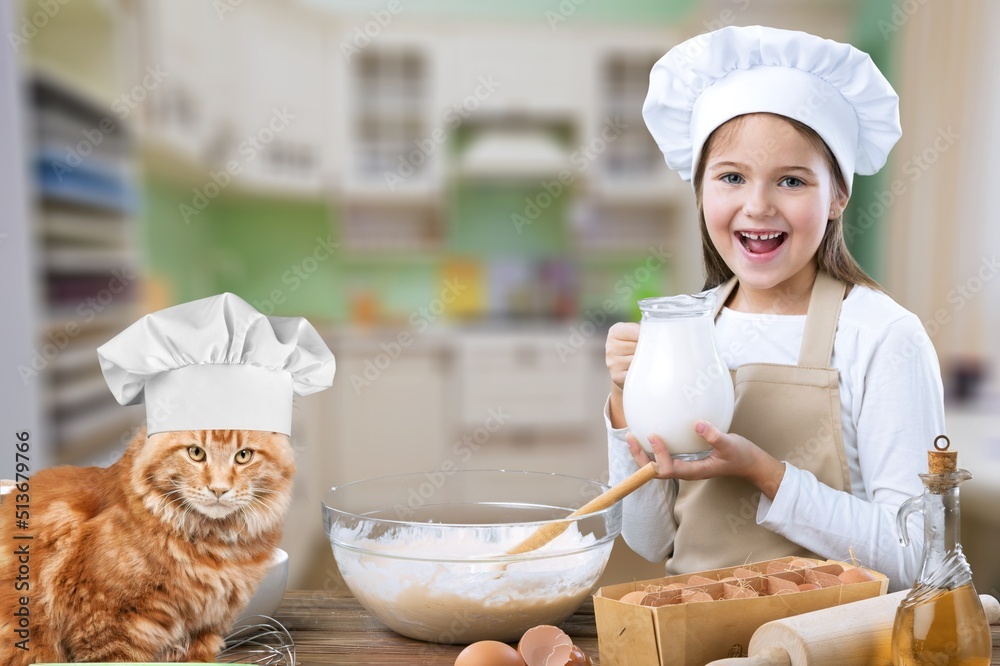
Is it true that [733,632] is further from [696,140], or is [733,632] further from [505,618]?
[696,140]

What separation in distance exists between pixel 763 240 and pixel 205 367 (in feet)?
2.09

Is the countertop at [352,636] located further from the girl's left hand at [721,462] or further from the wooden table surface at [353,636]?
the girl's left hand at [721,462]

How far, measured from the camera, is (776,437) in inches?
40.5

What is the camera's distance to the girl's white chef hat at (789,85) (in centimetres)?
98

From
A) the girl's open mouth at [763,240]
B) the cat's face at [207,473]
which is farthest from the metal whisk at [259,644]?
the girl's open mouth at [763,240]

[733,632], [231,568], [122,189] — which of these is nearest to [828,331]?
[733,632]

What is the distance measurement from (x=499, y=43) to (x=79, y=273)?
8.74ft

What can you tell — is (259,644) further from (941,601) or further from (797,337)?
(797,337)

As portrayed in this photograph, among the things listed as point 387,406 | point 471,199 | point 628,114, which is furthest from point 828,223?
point 471,199

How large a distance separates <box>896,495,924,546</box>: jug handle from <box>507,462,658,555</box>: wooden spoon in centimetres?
22

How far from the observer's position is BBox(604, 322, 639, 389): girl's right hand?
966 mm

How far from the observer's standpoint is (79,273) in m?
2.14

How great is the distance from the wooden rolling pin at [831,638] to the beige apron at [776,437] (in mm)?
304

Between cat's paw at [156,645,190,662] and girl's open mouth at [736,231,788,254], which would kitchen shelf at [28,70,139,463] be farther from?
girl's open mouth at [736,231,788,254]
